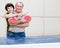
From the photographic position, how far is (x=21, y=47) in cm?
88

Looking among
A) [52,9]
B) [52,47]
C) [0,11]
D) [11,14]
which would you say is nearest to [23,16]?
[11,14]

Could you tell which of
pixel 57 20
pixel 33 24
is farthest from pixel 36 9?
pixel 57 20

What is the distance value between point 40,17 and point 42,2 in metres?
0.19

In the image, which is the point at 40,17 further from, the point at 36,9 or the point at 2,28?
the point at 2,28

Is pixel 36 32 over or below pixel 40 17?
below

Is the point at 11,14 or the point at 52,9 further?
the point at 52,9

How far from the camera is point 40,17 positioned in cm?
213

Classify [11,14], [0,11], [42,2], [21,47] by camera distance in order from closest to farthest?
[21,47] → [11,14] → [0,11] → [42,2]

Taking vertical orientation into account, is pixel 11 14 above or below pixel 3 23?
above

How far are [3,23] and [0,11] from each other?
145 millimetres

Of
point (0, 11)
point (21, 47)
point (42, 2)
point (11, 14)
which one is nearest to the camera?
point (21, 47)

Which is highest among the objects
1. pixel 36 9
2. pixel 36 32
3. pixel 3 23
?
pixel 36 9

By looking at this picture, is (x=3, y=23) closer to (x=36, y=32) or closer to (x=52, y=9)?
(x=36, y=32)

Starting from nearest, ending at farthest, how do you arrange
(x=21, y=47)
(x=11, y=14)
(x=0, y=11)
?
(x=21, y=47) → (x=11, y=14) → (x=0, y=11)
